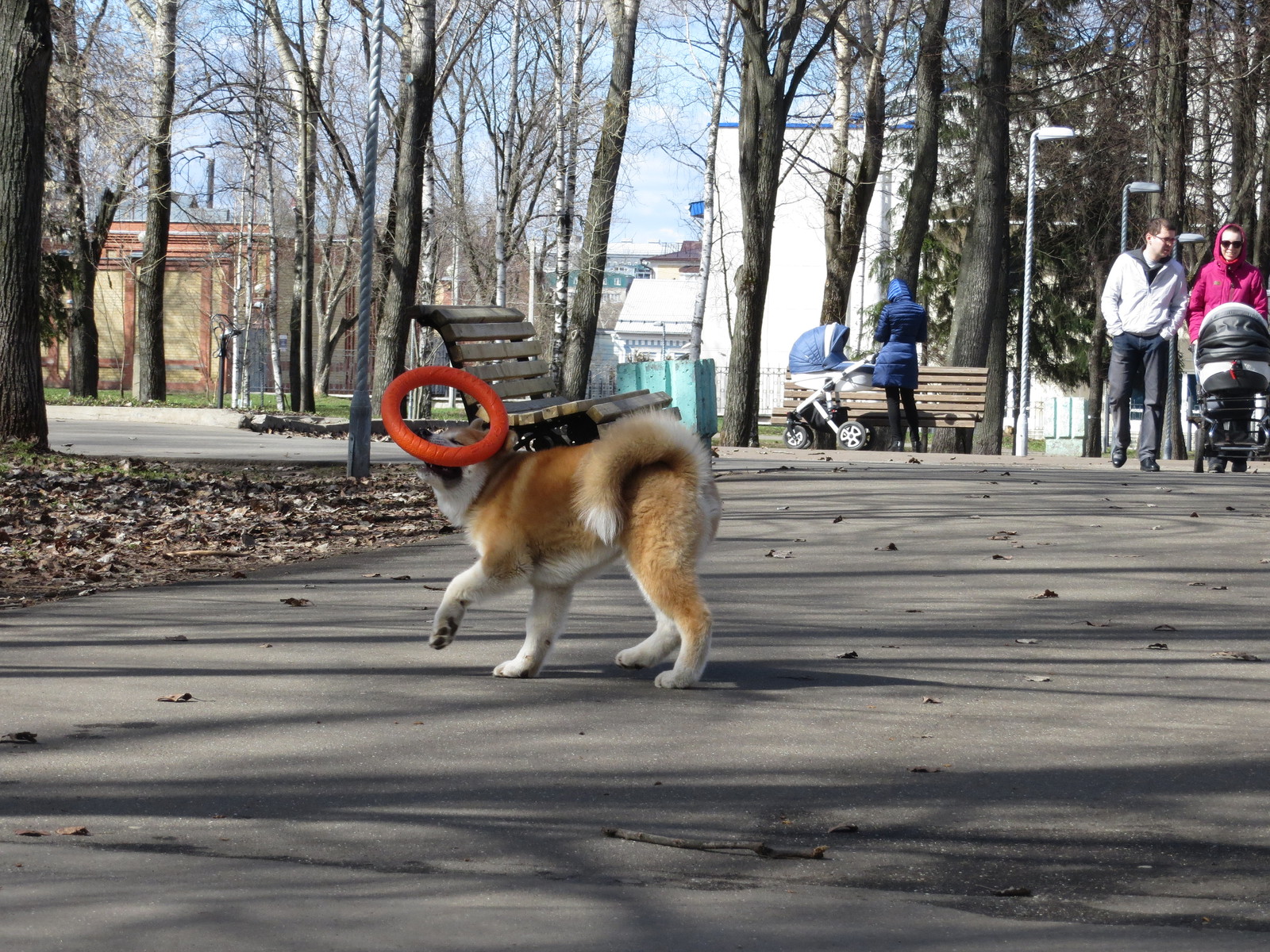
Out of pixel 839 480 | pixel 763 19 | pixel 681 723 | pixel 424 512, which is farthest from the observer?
pixel 763 19

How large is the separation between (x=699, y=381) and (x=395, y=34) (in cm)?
1772

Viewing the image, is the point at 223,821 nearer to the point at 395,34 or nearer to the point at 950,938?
the point at 950,938

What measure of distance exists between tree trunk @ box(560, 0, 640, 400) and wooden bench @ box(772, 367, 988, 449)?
4463 millimetres

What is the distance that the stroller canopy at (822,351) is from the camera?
25.5m

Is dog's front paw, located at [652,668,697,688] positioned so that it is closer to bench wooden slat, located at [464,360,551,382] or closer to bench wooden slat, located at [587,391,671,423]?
bench wooden slat, located at [587,391,671,423]

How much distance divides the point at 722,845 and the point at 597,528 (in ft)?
6.26

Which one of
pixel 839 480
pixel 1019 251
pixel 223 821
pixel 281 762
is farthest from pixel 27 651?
pixel 1019 251

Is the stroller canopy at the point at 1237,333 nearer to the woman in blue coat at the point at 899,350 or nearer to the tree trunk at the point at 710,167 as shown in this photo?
the woman in blue coat at the point at 899,350

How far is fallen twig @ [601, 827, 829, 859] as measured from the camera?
12.2 feet

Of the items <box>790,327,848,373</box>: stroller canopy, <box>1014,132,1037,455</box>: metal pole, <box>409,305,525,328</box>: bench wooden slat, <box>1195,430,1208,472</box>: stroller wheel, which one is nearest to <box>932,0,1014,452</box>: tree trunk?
<box>790,327,848,373</box>: stroller canopy

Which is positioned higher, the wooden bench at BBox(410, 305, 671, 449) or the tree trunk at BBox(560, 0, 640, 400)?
the tree trunk at BBox(560, 0, 640, 400)

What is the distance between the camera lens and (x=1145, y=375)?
15.1 m

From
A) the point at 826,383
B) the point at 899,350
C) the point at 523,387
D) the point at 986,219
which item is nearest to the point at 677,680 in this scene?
the point at 523,387

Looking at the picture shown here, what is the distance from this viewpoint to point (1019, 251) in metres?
43.1
